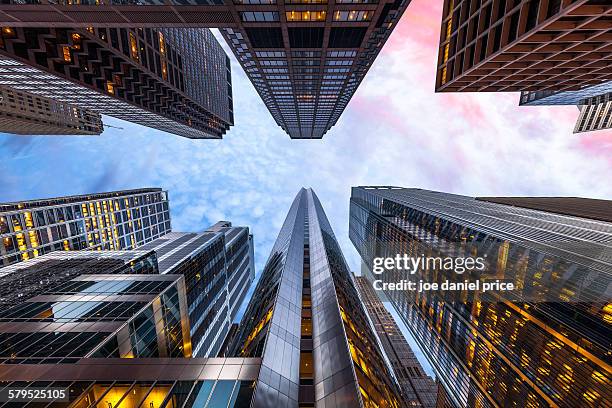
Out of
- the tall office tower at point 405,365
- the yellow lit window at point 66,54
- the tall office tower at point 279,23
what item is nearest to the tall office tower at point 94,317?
the tall office tower at point 279,23

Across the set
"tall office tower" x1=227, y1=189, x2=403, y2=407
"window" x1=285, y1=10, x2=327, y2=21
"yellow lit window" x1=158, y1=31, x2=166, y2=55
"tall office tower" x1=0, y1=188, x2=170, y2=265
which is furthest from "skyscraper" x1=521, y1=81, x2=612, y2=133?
"tall office tower" x1=0, y1=188, x2=170, y2=265

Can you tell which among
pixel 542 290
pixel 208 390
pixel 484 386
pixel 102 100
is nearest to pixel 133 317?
pixel 208 390

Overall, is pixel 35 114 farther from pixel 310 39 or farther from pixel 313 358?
pixel 313 358

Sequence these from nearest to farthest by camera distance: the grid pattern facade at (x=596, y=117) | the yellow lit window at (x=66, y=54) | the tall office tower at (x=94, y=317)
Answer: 1. the tall office tower at (x=94, y=317)
2. the yellow lit window at (x=66, y=54)
3. the grid pattern facade at (x=596, y=117)

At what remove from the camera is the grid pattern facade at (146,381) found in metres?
15.5

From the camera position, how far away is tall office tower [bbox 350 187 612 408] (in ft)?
113

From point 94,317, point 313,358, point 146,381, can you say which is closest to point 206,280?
point 94,317

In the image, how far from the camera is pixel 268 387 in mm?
16094

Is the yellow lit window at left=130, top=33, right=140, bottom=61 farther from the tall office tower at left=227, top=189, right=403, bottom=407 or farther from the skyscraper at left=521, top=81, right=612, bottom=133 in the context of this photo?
the skyscraper at left=521, top=81, right=612, bottom=133

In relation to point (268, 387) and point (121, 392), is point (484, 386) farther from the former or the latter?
point (121, 392)

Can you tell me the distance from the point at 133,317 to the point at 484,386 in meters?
67.8

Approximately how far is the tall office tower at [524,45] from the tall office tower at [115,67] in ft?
222

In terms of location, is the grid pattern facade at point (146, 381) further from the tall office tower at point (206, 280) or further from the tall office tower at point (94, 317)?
the tall office tower at point (206, 280)

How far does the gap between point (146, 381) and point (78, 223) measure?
98.9 metres
